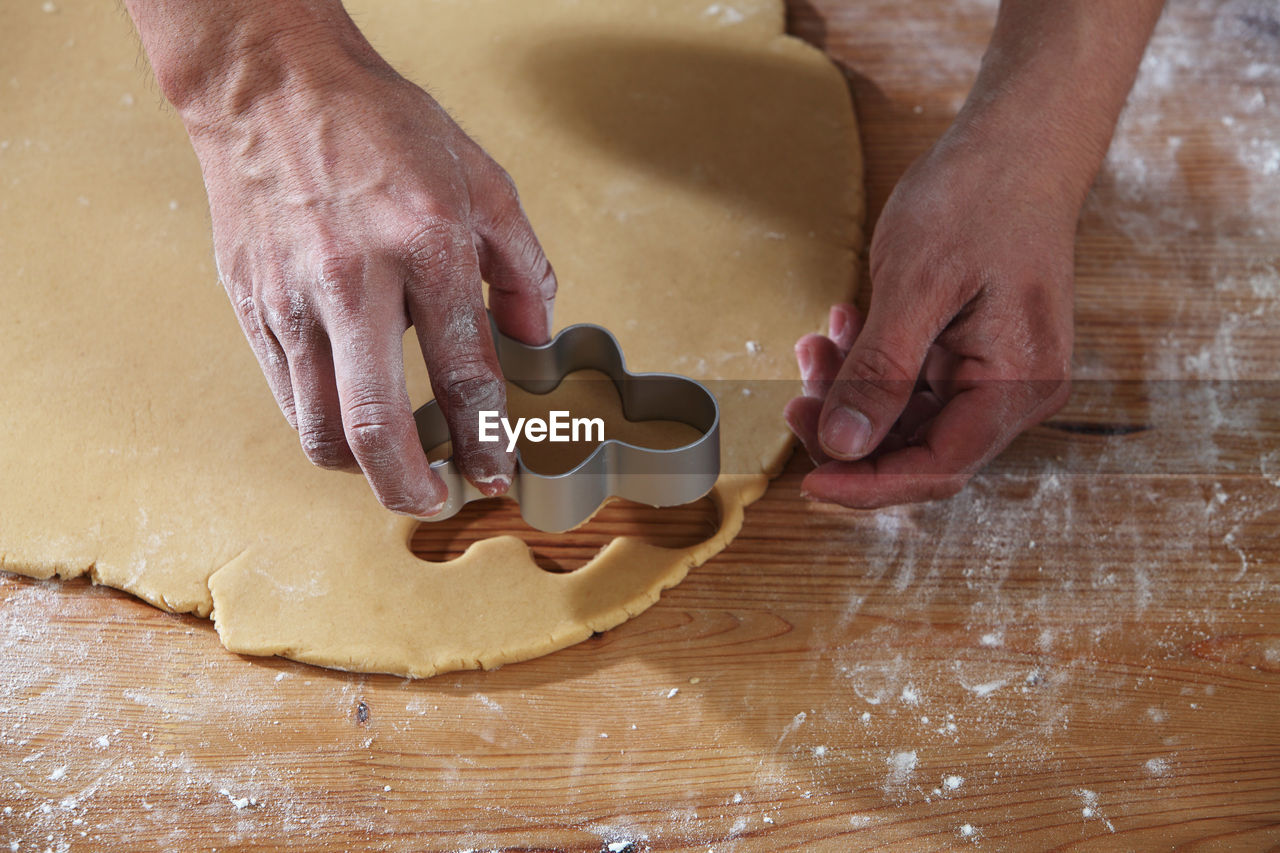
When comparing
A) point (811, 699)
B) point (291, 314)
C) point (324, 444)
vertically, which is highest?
point (291, 314)

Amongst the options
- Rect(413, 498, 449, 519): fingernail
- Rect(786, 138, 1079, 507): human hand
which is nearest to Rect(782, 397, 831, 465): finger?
Rect(786, 138, 1079, 507): human hand

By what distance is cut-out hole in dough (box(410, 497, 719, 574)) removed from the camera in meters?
1.13

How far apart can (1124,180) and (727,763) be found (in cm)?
109

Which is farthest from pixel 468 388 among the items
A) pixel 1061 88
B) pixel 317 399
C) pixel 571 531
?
pixel 1061 88

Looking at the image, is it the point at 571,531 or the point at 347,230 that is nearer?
the point at 347,230

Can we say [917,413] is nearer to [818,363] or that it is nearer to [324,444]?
[818,363]

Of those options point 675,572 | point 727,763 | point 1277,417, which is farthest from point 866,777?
point 1277,417

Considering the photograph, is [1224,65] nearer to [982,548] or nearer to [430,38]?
[982,548]

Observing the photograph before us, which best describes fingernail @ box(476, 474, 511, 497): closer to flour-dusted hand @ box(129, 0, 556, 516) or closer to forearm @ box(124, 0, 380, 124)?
flour-dusted hand @ box(129, 0, 556, 516)

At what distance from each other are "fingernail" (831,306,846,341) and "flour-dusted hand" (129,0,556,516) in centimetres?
41

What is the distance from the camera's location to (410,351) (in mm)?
1251

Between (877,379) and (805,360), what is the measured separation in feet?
0.60

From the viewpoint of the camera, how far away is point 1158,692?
1.06 m

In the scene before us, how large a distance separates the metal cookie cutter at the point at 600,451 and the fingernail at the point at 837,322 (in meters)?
0.25
